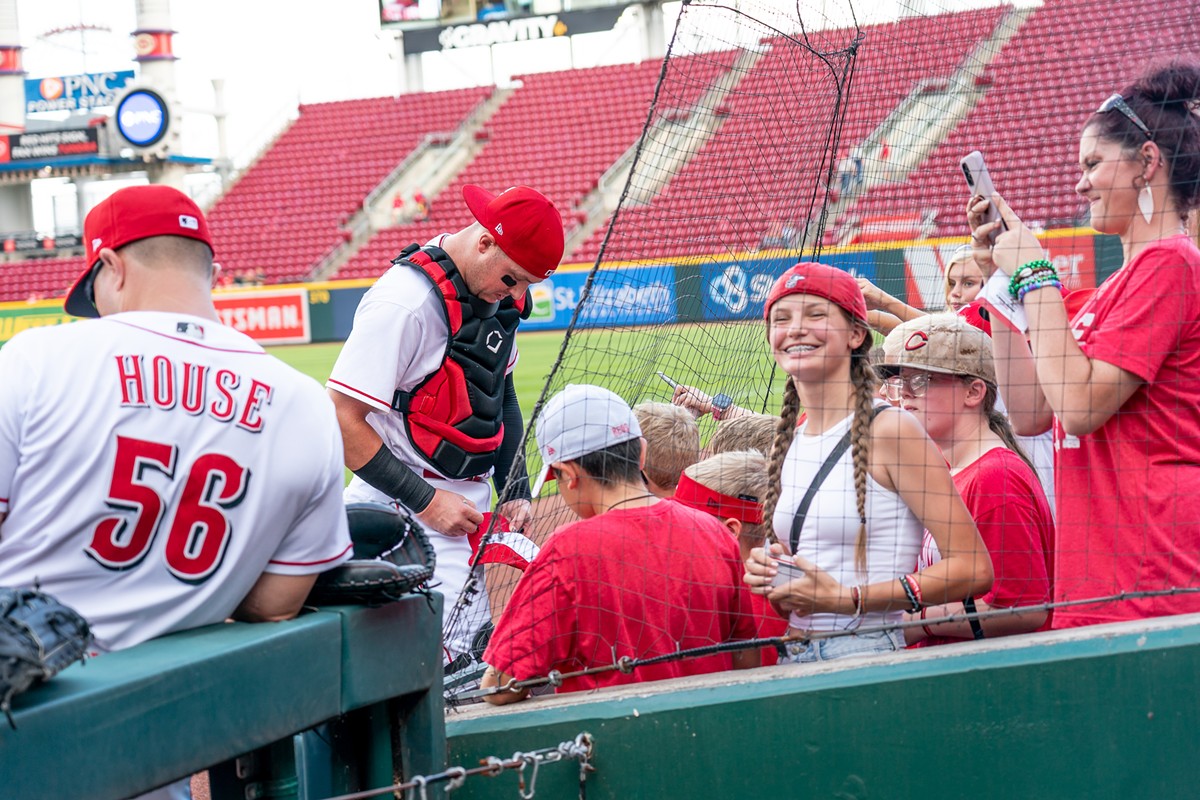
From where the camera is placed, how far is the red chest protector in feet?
10.8

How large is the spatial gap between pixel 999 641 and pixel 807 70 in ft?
9.03

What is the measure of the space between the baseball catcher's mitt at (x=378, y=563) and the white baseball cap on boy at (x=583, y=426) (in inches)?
17.3

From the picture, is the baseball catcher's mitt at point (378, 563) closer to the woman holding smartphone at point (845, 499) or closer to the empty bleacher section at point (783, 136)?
the woman holding smartphone at point (845, 499)

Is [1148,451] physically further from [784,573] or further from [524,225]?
[524,225]

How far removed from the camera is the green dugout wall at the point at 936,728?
220cm

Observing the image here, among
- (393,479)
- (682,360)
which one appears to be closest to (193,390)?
(393,479)

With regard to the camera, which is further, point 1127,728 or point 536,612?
point 536,612

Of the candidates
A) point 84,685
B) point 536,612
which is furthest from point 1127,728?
point 84,685

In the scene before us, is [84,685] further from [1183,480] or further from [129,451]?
[1183,480]

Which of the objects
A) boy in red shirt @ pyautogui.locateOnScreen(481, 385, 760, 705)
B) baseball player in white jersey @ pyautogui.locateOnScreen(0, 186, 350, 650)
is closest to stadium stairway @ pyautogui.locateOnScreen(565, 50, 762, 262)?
boy in red shirt @ pyautogui.locateOnScreen(481, 385, 760, 705)

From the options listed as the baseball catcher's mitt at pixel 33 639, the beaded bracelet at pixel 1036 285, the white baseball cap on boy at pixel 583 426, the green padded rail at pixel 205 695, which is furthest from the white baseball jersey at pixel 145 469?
the beaded bracelet at pixel 1036 285

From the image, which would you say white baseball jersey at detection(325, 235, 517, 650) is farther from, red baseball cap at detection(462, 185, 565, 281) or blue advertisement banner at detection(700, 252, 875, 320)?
blue advertisement banner at detection(700, 252, 875, 320)

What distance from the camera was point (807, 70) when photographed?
448 cm

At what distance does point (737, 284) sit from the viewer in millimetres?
4488
